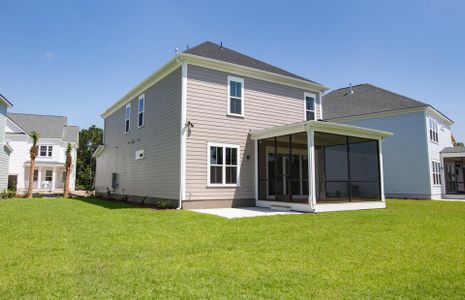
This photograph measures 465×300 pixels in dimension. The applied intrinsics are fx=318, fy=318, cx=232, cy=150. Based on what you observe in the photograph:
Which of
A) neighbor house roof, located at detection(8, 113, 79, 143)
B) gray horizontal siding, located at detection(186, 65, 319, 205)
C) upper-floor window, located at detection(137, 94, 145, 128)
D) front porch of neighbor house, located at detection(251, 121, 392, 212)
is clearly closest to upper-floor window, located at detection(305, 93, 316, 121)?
front porch of neighbor house, located at detection(251, 121, 392, 212)

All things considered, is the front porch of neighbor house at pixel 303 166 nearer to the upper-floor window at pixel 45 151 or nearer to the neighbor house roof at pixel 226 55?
the neighbor house roof at pixel 226 55

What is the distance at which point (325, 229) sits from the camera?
23.6ft

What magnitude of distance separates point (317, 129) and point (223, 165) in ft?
12.5

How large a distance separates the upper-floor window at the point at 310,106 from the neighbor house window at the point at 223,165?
466 cm

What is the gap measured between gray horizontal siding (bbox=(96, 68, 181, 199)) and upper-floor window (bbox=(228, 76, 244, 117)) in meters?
2.15

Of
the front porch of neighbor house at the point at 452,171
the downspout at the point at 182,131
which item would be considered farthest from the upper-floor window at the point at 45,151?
the front porch of neighbor house at the point at 452,171

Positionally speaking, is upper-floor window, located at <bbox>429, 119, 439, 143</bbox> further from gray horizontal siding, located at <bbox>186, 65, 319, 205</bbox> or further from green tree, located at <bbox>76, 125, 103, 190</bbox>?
green tree, located at <bbox>76, 125, 103, 190</bbox>

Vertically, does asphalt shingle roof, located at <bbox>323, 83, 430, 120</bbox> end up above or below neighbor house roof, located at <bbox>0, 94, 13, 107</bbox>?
above

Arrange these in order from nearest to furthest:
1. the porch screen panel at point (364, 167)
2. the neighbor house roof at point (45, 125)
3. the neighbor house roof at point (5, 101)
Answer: the neighbor house roof at point (5, 101) < the porch screen panel at point (364, 167) < the neighbor house roof at point (45, 125)

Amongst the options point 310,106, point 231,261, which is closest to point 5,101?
point 310,106

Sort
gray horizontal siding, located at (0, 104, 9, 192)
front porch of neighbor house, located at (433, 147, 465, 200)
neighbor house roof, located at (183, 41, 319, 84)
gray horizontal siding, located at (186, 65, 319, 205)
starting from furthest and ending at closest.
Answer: front porch of neighbor house, located at (433, 147, 465, 200), gray horizontal siding, located at (0, 104, 9, 192), neighbor house roof, located at (183, 41, 319, 84), gray horizontal siding, located at (186, 65, 319, 205)

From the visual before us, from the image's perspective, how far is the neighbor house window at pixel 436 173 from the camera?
2095cm

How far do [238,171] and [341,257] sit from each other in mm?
8183

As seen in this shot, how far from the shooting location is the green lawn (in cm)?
336
